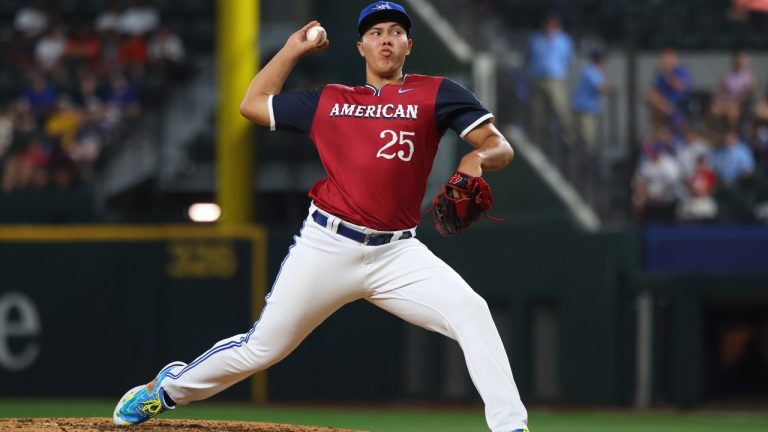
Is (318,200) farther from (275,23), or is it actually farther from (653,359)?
(275,23)

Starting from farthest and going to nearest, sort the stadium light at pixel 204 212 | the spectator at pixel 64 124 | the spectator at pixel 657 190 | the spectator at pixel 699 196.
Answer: the spectator at pixel 64 124
the stadium light at pixel 204 212
the spectator at pixel 657 190
the spectator at pixel 699 196

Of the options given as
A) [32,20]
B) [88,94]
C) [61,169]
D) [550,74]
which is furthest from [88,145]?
[550,74]

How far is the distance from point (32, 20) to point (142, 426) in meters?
11.4

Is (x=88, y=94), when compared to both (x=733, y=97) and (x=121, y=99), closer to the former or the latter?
(x=121, y=99)

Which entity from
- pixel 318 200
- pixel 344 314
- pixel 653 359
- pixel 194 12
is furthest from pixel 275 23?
pixel 318 200

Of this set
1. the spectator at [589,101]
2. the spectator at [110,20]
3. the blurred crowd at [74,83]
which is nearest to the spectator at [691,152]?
the spectator at [589,101]

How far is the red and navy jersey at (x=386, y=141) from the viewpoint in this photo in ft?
18.2

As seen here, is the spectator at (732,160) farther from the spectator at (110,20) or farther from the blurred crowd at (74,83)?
the spectator at (110,20)

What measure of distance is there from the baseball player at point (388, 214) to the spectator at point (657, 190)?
690 centimetres

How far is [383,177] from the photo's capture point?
5.54 m

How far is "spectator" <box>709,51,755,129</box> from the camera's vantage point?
12625mm

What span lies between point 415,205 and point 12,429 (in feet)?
6.09

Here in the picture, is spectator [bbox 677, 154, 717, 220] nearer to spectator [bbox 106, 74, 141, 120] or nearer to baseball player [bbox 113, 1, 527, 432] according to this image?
spectator [bbox 106, 74, 141, 120]

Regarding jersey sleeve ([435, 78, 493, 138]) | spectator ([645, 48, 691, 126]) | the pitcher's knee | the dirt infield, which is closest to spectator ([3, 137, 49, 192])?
spectator ([645, 48, 691, 126])
